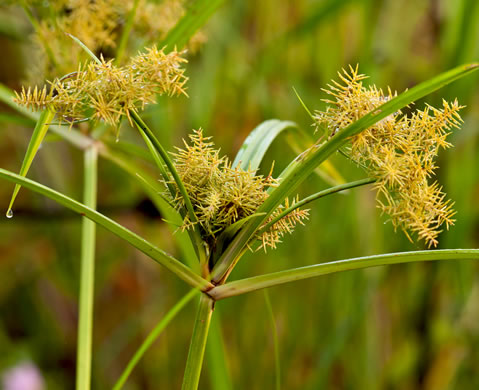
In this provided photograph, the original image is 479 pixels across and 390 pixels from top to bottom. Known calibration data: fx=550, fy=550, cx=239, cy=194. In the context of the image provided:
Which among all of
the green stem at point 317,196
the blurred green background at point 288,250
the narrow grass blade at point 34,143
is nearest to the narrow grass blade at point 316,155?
the green stem at point 317,196

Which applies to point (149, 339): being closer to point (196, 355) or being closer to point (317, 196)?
point (196, 355)

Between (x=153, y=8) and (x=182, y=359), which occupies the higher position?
(x=153, y=8)

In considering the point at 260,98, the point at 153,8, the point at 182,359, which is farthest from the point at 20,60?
the point at 153,8

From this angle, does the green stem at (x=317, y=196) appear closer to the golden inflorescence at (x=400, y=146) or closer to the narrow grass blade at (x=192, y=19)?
the golden inflorescence at (x=400, y=146)

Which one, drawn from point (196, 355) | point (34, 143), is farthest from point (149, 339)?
point (34, 143)

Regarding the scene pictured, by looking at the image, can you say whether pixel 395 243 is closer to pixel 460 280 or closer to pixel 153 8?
pixel 460 280
